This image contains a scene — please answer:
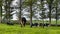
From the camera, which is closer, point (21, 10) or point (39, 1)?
point (39, 1)

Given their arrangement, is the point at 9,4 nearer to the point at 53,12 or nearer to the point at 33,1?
the point at 53,12

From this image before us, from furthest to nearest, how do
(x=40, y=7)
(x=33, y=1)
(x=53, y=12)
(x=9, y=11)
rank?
(x=9, y=11), (x=53, y=12), (x=40, y=7), (x=33, y=1)

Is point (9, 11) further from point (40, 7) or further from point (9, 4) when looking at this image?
point (40, 7)

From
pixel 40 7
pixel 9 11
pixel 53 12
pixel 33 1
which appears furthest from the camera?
pixel 9 11

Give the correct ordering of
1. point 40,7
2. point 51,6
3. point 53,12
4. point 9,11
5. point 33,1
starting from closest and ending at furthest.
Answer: point 33,1, point 40,7, point 51,6, point 53,12, point 9,11

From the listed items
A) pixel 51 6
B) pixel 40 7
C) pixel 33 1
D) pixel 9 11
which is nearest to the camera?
pixel 33 1

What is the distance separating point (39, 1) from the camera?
5262 centimetres

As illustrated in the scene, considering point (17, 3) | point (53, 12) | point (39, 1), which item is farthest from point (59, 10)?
point (17, 3)

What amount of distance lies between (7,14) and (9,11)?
1.52 metres

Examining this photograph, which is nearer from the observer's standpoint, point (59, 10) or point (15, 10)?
point (59, 10)

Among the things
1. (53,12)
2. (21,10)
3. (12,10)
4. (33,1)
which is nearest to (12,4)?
(12,10)

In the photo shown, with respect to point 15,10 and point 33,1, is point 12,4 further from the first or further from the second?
point 33,1

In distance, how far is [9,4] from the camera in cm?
6250

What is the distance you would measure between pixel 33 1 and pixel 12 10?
2126 centimetres
